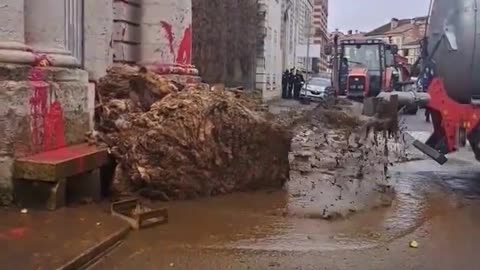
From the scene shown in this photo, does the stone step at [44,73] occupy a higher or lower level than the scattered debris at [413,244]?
higher

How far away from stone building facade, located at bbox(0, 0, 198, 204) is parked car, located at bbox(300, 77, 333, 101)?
26359 millimetres

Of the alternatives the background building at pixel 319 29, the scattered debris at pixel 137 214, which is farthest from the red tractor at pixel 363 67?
the background building at pixel 319 29

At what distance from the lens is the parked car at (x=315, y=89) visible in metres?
35.6

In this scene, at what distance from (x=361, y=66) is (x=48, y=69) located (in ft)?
82.6

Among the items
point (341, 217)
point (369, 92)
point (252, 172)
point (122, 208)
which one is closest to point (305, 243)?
point (341, 217)

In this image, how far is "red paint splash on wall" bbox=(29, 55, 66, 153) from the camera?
21.6 feet

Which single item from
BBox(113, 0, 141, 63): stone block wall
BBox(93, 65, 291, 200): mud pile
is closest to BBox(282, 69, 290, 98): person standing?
BBox(113, 0, 141, 63): stone block wall

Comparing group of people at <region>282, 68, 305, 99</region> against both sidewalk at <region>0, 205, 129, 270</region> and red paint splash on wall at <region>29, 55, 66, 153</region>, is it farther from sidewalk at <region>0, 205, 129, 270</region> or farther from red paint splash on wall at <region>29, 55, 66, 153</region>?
sidewalk at <region>0, 205, 129, 270</region>

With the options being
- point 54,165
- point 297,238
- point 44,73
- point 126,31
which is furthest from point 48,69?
point 126,31

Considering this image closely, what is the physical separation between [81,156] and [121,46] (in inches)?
157

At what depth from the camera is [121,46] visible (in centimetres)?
1024

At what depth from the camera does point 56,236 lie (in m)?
5.33

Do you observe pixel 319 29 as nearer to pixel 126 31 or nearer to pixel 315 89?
pixel 315 89

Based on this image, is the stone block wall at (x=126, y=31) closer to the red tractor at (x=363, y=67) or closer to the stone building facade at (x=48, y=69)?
the stone building facade at (x=48, y=69)
